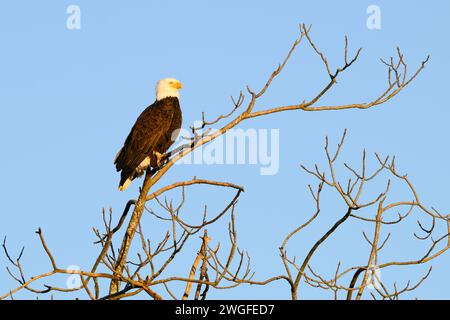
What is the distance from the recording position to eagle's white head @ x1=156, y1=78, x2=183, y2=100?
1008 centimetres

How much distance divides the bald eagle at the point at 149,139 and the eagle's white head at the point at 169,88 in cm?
3

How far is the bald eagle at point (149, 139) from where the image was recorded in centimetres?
927

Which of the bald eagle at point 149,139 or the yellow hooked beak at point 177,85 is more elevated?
the yellow hooked beak at point 177,85

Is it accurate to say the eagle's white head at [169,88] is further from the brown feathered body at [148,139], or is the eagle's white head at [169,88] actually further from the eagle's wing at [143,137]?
the eagle's wing at [143,137]

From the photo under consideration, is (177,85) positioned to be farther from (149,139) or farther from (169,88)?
(149,139)

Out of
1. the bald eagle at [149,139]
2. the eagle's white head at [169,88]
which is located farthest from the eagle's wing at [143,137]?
the eagle's white head at [169,88]

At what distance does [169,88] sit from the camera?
10.2m

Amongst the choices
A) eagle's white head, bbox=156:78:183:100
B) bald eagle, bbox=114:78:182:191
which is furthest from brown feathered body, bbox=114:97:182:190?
eagle's white head, bbox=156:78:183:100

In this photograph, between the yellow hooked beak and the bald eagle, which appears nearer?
the bald eagle

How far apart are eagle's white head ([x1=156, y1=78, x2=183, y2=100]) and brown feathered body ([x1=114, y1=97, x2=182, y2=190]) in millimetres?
232

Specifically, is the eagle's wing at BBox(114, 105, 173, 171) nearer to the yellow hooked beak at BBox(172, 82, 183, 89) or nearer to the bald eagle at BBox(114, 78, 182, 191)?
the bald eagle at BBox(114, 78, 182, 191)
